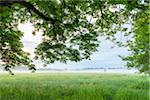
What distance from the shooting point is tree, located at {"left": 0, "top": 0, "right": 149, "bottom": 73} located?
21.1m

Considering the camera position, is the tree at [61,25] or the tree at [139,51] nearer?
the tree at [61,25]

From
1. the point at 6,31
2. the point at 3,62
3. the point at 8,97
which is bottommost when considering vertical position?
the point at 8,97

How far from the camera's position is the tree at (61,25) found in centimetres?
2112

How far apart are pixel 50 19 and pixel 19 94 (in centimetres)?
436

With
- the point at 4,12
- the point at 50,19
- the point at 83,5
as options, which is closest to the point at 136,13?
the point at 83,5

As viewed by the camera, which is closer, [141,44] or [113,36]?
[113,36]

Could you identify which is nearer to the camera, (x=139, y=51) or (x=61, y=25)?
(x=61, y=25)

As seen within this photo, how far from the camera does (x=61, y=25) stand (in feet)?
73.5

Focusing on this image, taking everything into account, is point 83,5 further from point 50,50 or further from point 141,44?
point 141,44

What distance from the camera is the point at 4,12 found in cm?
1930

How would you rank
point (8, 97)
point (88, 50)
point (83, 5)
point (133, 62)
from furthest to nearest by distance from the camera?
1. point (133, 62)
2. point (88, 50)
3. point (83, 5)
4. point (8, 97)

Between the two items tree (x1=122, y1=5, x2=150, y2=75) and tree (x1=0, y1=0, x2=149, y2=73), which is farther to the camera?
tree (x1=122, y1=5, x2=150, y2=75)

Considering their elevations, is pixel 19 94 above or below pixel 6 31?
below

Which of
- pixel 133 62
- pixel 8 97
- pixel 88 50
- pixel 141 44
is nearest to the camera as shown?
pixel 8 97
